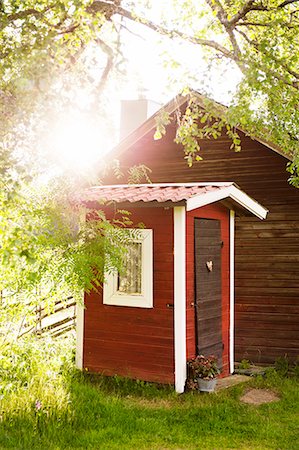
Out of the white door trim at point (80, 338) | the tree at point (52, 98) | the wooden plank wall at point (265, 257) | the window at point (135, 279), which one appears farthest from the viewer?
the wooden plank wall at point (265, 257)

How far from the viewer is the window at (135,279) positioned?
29.7 ft

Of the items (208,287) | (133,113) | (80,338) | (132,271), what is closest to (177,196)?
(132,271)

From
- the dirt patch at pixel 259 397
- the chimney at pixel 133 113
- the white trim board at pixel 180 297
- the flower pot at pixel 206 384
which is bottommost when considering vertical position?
the dirt patch at pixel 259 397

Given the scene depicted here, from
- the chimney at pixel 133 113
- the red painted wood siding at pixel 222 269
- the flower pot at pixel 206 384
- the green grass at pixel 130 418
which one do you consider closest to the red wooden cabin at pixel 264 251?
the red painted wood siding at pixel 222 269

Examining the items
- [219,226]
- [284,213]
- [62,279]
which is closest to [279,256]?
[284,213]

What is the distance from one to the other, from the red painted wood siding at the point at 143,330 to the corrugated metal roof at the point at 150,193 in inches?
10.7

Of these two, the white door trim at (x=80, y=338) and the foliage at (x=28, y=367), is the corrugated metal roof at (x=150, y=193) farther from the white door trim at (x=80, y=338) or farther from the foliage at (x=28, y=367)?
the foliage at (x=28, y=367)

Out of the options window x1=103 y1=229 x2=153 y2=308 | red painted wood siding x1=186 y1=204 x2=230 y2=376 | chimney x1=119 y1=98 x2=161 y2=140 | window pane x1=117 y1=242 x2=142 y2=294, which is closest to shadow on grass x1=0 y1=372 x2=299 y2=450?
red painted wood siding x1=186 y1=204 x2=230 y2=376

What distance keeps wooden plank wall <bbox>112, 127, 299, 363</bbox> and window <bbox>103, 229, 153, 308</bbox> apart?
120 inches

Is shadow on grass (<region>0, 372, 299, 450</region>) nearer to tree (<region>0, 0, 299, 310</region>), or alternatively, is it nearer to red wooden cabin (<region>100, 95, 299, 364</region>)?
tree (<region>0, 0, 299, 310</region>)

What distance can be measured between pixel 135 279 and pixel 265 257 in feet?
10.4

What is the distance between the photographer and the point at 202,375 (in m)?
8.59

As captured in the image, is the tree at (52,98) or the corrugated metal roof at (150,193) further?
the corrugated metal roof at (150,193)

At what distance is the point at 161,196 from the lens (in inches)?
346
